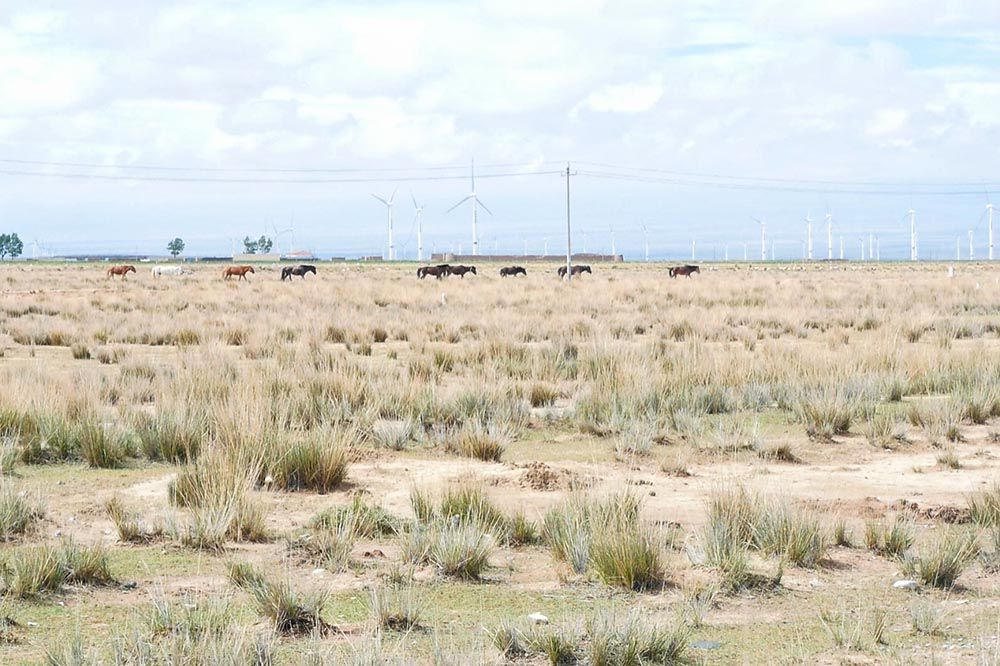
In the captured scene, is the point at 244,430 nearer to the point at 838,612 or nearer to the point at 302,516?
the point at 302,516

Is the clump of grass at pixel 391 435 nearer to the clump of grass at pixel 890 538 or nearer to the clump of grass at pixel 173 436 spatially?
the clump of grass at pixel 173 436

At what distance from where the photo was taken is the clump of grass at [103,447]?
13719 mm

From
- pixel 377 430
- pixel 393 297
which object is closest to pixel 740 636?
A: pixel 377 430

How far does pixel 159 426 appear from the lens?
571 inches

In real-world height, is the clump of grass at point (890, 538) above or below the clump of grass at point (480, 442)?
below

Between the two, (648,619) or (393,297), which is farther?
(393,297)

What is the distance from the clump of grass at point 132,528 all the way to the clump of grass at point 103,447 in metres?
3.09

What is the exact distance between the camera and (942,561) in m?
8.87

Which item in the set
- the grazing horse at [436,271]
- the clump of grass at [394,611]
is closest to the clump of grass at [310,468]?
the clump of grass at [394,611]

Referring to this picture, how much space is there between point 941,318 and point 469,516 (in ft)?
90.7

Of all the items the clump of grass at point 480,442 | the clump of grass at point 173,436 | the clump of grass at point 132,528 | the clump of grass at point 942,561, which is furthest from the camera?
the clump of grass at point 480,442

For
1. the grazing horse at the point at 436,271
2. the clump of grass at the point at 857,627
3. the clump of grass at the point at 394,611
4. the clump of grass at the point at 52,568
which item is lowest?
the clump of grass at the point at 857,627

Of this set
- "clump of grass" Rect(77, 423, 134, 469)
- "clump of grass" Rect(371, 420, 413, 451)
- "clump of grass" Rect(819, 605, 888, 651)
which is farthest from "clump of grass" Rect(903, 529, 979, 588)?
A: "clump of grass" Rect(77, 423, 134, 469)

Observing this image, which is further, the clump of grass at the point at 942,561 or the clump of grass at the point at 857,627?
the clump of grass at the point at 942,561
